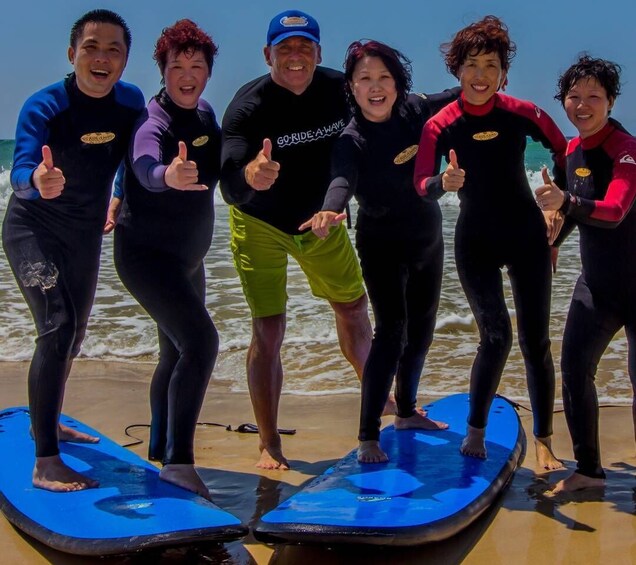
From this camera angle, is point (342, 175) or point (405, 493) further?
point (342, 175)

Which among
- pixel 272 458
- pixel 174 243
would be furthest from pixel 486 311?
pixel 174 243

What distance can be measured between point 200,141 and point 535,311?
1776 millimetres

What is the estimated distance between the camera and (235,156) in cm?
396


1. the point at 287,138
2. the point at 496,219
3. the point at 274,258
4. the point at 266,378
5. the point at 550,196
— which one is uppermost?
the point at 287,138

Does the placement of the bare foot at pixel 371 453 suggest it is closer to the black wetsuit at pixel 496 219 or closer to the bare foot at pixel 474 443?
the bare foot at pixel 474 443

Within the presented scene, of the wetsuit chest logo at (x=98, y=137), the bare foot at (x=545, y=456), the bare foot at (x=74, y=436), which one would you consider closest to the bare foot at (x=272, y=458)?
the bare foot at (x=74, y=436)

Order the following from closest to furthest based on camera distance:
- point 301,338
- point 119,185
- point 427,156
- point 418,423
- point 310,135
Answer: point 427,156
point 310,135
point 119,185
point 418,423
point 301,338

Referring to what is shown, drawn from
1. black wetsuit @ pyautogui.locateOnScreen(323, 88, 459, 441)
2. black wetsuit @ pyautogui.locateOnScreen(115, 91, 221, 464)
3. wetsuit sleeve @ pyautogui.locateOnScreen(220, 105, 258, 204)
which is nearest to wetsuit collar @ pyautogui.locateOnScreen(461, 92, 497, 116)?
black wetsuit @ pyautogui.locateOnScreen(323, 88, 459, 441)

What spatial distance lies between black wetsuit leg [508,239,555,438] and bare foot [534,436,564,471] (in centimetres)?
17

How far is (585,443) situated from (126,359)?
4353mm

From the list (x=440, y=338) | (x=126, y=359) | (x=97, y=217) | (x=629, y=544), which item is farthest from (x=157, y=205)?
(x=440, y=338)

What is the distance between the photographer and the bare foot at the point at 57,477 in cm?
365

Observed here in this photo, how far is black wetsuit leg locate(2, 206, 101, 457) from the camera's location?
3.67 metres

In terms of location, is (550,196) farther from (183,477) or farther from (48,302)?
(48,302)
